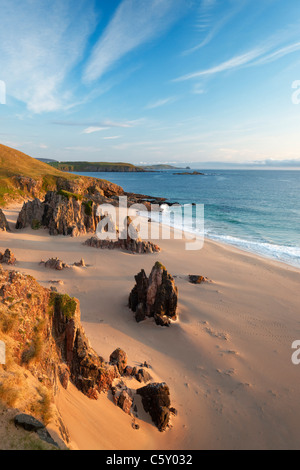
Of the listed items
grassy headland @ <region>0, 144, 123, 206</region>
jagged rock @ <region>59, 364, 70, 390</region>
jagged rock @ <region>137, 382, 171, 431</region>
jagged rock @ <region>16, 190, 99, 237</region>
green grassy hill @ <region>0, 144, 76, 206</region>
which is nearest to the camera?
jagged rock @ <region>59, 364, 70, 390</region>

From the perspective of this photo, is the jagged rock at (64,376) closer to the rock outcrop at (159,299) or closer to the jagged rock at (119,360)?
the jagged rock at (119,360)

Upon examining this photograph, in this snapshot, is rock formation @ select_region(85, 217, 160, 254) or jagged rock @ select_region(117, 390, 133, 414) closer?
jagged rock @ select_region(117, 390, 133, 414)

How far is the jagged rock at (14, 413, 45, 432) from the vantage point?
171 inches

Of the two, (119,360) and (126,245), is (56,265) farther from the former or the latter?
(119,360)

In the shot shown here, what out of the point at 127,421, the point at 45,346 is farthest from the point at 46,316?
the point at 127,421

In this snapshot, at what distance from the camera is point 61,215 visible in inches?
1233

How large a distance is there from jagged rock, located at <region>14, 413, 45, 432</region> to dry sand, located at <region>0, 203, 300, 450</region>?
1508 millimetres

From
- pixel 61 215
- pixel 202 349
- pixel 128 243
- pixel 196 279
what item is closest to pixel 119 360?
pixel 202 349

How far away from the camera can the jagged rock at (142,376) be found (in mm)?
9820

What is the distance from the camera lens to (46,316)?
7273 mm

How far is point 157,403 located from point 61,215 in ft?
88.9

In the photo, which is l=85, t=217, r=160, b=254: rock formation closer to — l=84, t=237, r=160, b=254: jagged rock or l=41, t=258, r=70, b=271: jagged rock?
l=84, t=237, r=160, b=254: jagged rock

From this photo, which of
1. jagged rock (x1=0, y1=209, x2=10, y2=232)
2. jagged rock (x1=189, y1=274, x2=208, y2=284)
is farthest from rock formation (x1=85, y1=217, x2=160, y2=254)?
jagged rock (x1=0, y1=209, x2=10, y2=232)

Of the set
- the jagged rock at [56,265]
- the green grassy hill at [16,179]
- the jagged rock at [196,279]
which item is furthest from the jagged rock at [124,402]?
the green grassy hill at [16,179]
